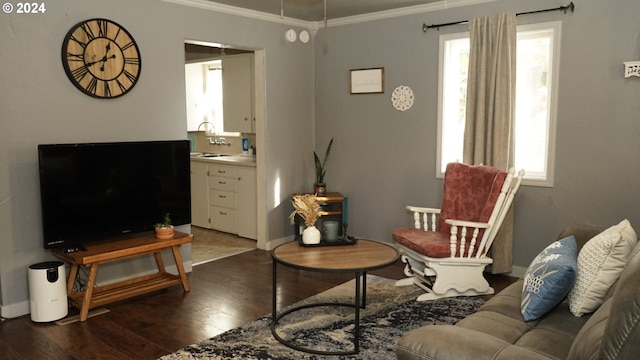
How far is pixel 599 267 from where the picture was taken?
2311 millimetres

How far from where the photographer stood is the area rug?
3061 mm

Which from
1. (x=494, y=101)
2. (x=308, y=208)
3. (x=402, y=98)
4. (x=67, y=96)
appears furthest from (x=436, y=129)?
(x=67, y=96)

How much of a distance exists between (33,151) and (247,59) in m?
2.85

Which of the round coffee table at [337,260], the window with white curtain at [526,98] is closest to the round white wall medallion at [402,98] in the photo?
the window with white curtain at [526,98]

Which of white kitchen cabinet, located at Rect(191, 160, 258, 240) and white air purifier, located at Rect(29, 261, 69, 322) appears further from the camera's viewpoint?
white kitchen cabinet, located at Rect(191, 160, 258, 240)

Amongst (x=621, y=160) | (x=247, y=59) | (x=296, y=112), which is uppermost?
(x=247, y=59)

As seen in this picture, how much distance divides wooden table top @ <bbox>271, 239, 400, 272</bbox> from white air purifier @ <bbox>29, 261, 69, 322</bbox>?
5.04 ft

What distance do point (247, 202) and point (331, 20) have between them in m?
2.18

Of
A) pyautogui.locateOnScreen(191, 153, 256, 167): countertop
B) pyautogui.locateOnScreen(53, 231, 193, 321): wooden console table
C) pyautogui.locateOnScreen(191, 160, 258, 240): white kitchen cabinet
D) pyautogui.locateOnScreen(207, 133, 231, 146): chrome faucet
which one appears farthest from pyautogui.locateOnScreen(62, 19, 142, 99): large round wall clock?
pyautogui.locateOnScreen(207, 133, 231, 146): chrome faucet

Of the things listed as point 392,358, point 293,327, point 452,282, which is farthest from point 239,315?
point 452,282

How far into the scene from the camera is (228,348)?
10.2 ft

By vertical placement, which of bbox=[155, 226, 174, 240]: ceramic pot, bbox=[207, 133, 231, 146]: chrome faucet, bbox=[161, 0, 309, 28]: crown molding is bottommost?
bbox=[155, 226, 174, 240]: ceramic pot

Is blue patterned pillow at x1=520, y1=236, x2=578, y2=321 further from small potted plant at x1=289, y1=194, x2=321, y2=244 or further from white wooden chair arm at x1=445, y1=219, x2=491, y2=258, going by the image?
small potted plant at x1=289, y1=194, x2=321, y2=244

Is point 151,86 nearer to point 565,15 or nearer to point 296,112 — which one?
point 296,112
